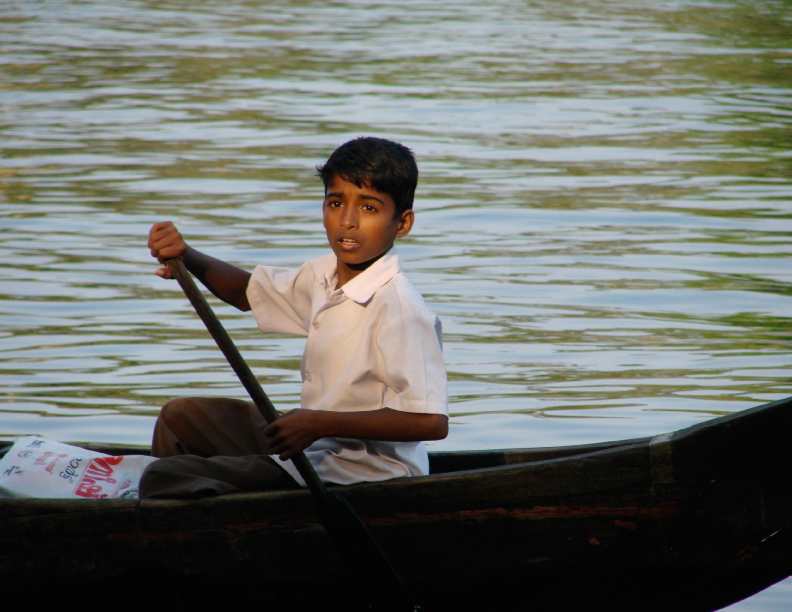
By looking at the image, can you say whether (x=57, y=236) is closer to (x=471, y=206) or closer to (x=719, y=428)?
(x=471, y=206)

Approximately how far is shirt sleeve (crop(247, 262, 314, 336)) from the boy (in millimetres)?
96

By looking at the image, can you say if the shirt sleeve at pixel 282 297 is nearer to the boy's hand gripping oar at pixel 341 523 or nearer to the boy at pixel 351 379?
the boy at pixel 351 379

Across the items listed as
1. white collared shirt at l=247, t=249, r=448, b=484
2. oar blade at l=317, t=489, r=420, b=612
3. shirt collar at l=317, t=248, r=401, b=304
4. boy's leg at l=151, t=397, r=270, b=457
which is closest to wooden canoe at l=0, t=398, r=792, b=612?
oar blade at l=317, t=489, r=420, b=612

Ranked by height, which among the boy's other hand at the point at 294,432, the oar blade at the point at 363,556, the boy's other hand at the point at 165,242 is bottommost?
the oar blade at the point at 363,556

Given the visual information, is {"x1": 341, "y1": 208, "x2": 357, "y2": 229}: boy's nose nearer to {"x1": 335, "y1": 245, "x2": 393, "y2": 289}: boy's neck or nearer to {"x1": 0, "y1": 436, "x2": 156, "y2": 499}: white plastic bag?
{"x1": 335, "y1": 245, "x2": 393, "y2": 289}: boy's neck

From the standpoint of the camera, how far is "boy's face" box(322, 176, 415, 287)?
2.85 m

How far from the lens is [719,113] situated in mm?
11672

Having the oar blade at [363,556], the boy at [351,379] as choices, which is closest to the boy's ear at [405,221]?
the boy at [351,379]

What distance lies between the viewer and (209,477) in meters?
2.81

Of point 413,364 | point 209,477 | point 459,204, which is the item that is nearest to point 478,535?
point 413,364

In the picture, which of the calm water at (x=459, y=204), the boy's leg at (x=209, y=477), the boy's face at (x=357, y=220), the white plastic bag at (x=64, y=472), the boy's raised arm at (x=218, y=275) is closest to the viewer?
the boy's leg at (x=209, y=477)

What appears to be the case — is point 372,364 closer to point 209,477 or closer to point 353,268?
point 353,268

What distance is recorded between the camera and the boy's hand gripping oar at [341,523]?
2668 millimetres

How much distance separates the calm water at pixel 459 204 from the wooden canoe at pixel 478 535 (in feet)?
1.85
